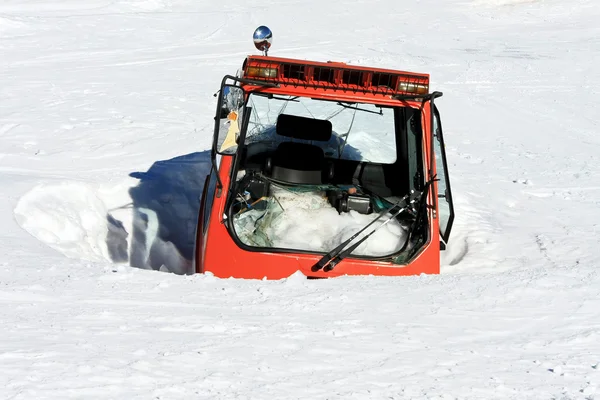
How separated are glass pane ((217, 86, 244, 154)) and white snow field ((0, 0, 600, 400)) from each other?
79cm

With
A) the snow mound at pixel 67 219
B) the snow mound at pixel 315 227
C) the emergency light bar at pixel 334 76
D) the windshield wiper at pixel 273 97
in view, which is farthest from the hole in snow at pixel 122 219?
the emergency light bar at pixel 334 76

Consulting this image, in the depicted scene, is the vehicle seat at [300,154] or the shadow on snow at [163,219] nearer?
the vehicle seat at [300,154]

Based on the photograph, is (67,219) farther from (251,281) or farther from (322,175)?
(251,281)

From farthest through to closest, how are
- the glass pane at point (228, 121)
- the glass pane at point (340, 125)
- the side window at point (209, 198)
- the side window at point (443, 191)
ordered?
1. the side window at point (443, 191)
2. the glass pane at point (340, 125)
3. the side window at point (209, 198)
4. the glass pane at point (228, 121)

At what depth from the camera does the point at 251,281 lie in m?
5.41

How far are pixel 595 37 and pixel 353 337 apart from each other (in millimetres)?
13149

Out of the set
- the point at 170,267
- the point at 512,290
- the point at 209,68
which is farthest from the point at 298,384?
the point at 209,68

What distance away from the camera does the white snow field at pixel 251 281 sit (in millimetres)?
4004

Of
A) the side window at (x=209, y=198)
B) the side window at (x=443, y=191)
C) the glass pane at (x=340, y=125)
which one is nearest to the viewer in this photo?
the side window at (x=209, y=198)

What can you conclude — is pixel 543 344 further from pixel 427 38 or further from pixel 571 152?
pixel 427 38

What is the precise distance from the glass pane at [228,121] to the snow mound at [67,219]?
1566 mm

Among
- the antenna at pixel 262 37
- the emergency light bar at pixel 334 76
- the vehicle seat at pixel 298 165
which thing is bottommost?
the vehicle seat at pixel 298 165

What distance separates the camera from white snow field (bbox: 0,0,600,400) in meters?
4.00

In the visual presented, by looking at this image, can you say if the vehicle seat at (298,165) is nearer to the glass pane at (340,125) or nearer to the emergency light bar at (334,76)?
the glass pane at (340,125)
